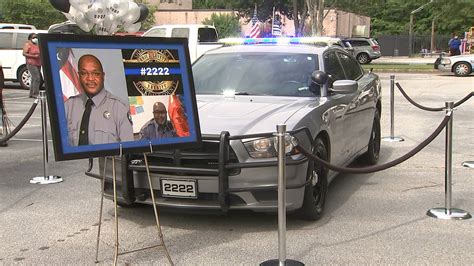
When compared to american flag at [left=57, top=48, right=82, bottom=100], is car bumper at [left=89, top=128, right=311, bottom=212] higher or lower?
lower

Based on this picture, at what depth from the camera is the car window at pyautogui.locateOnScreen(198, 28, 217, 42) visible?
20.7 m

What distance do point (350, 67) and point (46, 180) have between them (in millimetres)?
4077

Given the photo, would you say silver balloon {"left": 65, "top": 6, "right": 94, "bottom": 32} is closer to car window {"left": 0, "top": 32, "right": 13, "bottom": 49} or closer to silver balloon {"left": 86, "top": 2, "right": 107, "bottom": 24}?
silver balloon {"left": 86, "top": 2, "right": 107, "bottom": 24}

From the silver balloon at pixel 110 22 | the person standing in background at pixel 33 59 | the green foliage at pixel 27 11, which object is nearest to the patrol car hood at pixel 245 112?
the silver balloon at pixel 110 22

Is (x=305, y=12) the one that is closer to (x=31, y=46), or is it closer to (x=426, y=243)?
(x=31, y=46)

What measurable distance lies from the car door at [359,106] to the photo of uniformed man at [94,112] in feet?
10.2

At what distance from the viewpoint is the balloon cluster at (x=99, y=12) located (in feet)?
25.9

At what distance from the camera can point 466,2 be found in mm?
43125

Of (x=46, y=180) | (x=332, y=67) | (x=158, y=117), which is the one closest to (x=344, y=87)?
(x=332, y=67)

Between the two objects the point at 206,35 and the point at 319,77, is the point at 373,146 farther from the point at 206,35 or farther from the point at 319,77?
the point at 206,35

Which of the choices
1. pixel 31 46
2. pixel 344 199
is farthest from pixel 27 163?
pixel 31 46

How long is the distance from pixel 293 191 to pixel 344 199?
1447 mm

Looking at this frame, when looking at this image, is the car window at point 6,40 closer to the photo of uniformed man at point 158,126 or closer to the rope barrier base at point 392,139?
the rope barrier base at point 392,139

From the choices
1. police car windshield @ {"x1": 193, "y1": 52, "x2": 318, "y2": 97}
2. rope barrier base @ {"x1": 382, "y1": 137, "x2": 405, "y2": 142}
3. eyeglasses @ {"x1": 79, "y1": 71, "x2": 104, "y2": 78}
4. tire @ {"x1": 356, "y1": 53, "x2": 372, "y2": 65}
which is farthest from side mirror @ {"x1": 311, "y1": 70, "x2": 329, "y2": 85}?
tire @ {"x1": 356, "y1": 53, "x2": 372, "y2": 65}
